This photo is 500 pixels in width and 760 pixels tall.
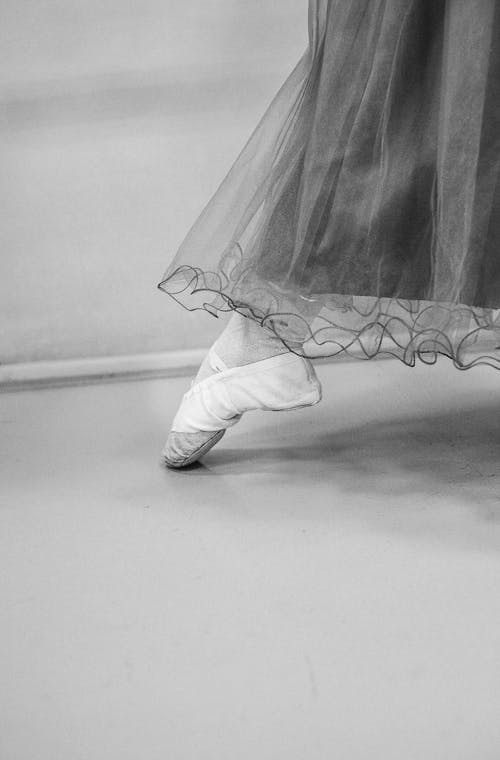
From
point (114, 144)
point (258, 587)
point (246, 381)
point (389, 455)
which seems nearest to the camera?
point (258, 587)

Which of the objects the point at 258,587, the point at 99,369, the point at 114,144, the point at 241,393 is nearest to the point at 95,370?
the point at 99,369

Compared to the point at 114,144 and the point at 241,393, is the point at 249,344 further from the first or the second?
the point at 114,144

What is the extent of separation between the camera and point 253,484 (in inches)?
39.2

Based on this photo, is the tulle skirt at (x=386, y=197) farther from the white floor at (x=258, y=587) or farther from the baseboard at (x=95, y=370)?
the baseboard at (x=95, y=370)

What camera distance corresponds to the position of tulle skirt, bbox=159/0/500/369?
812mm

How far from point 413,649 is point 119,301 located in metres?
0.83

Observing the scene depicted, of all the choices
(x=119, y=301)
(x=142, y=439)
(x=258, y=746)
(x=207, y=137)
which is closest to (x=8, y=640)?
(x=258, y=746)

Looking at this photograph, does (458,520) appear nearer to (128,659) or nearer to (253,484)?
(253,484)

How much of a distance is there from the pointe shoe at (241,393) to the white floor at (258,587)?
0.07m

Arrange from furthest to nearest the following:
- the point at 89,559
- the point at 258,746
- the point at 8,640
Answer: the point at 89,559 < the point at 8,640 < the point at 258,746

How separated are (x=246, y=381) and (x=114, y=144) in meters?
0.55

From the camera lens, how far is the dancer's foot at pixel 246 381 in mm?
942

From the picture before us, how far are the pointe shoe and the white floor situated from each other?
68 millimetres

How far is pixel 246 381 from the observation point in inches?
37.1
